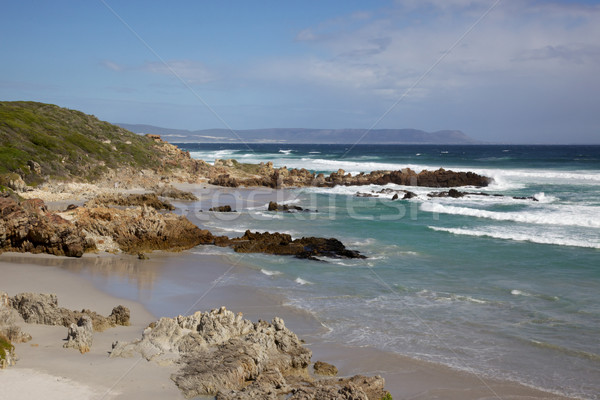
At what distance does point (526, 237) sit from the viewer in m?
16.7

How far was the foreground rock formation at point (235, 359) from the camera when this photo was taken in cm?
548

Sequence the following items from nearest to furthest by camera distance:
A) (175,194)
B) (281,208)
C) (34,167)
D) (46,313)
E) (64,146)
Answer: (46,313) < (281,208) < (34,167) < (175,194) < (64,146)

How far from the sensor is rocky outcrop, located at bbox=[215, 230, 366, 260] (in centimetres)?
1399

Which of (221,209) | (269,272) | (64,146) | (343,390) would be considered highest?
(64,146)

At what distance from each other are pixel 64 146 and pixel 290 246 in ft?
72.7

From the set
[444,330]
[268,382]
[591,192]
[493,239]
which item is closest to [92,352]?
[268,382]

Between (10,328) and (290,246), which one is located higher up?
(10,328)

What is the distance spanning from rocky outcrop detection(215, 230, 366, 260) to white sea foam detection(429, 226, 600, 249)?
214 inches

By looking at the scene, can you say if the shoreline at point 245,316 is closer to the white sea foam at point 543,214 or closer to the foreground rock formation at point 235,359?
the foreground rock formation at point 235,359

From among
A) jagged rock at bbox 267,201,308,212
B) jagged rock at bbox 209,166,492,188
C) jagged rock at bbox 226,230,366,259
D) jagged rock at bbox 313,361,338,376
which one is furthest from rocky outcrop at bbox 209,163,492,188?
jagged rock at bbox 313,361,338,376

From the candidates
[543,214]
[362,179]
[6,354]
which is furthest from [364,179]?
[6,354]

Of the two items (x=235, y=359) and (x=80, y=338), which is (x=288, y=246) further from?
(x=235, y=359)

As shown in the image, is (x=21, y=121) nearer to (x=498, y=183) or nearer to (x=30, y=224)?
(x=30, y=224)

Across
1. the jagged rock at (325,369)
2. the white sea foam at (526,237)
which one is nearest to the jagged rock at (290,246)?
the white sea foam at (526,237)
